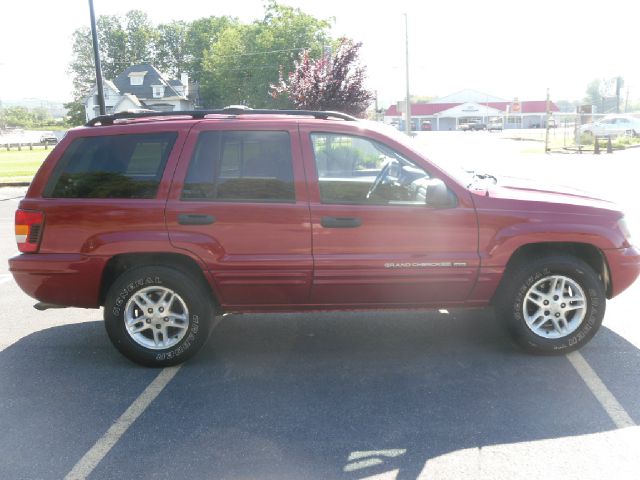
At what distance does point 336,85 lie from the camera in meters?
21.4

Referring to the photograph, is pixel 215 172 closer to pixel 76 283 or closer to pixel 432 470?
pixel 76 283

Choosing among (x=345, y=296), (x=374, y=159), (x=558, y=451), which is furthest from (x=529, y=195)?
(x=558, y=451)

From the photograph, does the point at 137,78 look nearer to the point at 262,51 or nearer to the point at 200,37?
the point at 262,51

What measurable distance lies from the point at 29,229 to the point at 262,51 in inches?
2679

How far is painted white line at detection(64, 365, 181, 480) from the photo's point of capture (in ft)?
10.9

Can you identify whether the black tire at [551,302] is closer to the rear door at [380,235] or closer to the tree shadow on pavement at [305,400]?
the tree shadow on pavement at [305,400]

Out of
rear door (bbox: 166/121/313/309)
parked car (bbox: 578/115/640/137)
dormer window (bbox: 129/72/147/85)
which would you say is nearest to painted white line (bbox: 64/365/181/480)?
rear door (bbox: 166/121/313/309)

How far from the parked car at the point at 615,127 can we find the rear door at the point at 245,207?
142ft

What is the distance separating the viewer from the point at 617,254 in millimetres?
4723

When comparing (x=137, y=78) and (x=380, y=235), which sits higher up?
(x=137, y=78)

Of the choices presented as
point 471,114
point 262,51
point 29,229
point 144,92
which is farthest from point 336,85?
point 471,114

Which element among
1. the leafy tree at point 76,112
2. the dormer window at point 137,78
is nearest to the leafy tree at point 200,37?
the leafy tree at point 76,112

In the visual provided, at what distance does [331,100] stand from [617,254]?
1744 cm

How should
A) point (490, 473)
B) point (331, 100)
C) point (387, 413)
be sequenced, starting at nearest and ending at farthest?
1. point (490, 473)
2. point (387, 413)
3. point (331, 100)
